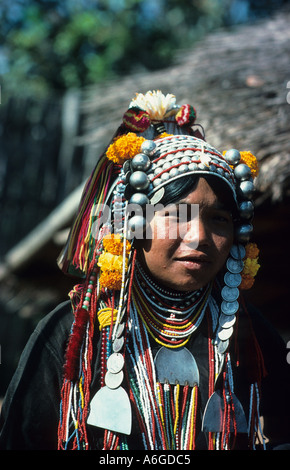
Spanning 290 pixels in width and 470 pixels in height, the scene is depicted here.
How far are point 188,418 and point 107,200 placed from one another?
815 mm

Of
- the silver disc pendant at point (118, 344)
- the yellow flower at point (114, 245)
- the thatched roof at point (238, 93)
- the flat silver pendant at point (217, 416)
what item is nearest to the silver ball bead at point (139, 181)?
the yellow flower at point (114, 245)

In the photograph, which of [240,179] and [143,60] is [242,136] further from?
[143,60]

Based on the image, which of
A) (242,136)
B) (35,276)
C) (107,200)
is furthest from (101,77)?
(107,200)

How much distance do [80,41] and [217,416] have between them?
918 centimetres

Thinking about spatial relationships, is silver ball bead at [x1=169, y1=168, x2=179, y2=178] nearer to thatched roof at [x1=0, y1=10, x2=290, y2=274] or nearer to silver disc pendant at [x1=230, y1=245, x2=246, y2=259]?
silver disc pendant at [x1=230, y1=245, x2=246, y2=259]

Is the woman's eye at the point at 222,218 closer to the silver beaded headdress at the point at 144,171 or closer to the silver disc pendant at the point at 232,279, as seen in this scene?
the silver beaded headdress at the point at 144,171

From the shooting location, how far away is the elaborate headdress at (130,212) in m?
1.88

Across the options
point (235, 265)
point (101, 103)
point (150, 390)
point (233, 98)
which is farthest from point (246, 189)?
point (101, 103)

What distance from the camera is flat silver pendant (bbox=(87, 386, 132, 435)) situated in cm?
179

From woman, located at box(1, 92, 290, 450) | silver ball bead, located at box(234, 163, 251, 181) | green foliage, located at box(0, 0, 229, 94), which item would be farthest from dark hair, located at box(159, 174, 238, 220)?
green foliage, located at box(0, 0, 229, 94)

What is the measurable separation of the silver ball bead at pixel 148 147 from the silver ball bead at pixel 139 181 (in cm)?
9

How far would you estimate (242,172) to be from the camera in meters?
2.04

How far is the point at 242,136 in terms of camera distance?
3.59 m

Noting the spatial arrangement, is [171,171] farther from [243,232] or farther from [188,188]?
[243,232]
